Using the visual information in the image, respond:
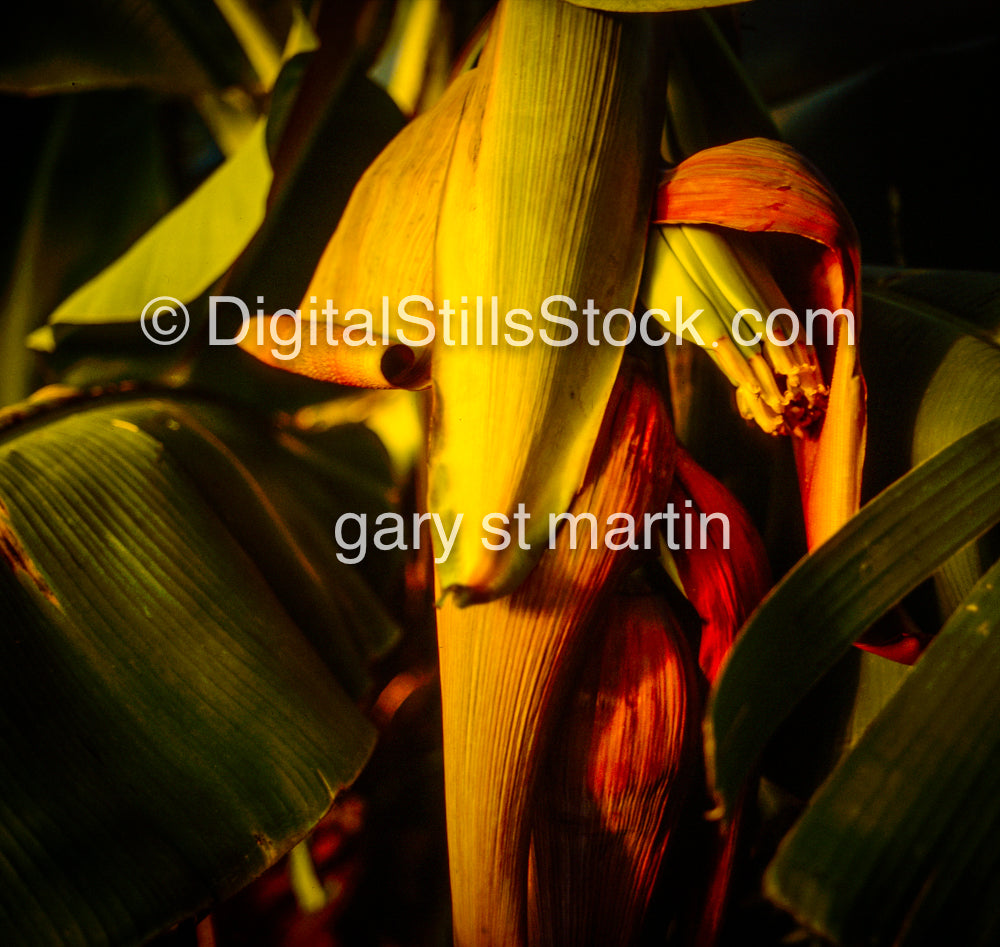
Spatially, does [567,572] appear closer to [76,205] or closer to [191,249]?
[191,249]

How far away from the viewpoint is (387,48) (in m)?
0.40

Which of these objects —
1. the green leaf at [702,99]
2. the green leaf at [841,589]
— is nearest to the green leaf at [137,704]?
the green leaf at [841,589]

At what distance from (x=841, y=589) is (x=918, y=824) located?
6 cm

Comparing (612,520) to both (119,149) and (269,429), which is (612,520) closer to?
(269,429)

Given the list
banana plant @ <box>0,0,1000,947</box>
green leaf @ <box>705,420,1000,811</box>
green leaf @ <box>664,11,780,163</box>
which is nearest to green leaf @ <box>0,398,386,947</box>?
banana plant @ <box>0,0,1000,947</box>

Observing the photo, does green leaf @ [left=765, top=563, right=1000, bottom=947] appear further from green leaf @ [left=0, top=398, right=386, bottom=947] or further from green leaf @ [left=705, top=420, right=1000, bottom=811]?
green leaf @ [left=0, top=398, right=386, bottom=947]

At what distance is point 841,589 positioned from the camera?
0.21 m

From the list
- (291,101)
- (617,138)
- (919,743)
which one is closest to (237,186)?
(291,101)

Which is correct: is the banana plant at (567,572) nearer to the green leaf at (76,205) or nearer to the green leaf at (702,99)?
the green leaf at (702,99)

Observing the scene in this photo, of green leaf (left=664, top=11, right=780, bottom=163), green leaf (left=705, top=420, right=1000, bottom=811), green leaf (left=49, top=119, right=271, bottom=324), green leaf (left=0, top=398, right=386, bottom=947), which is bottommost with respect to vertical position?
green leaf (left=0, top=398, right=386, bottom=947)

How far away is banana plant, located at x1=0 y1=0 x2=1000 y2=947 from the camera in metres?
0.21

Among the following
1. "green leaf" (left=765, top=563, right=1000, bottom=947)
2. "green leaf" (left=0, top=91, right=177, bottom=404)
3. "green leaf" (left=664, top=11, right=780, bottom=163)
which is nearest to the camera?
"green leaf" (left=765, top=563, right=1000, bottom=947)

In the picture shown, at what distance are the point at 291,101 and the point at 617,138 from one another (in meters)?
0.16

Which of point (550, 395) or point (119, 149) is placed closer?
point (550, 395)
